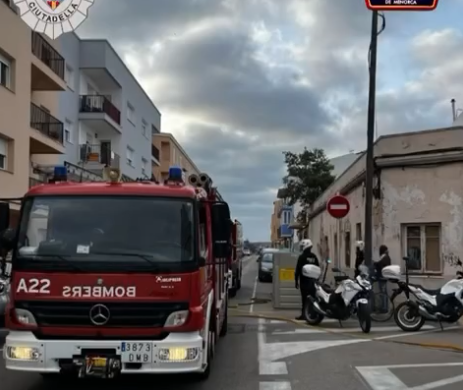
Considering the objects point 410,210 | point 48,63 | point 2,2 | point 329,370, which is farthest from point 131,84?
point 329,370

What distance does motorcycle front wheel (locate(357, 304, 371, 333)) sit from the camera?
1294 centimetres

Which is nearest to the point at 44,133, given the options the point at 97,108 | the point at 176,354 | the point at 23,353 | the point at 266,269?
the point at 97,108

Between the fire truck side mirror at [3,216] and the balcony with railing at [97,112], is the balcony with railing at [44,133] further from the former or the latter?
the fire truck side mirror at [3,216]

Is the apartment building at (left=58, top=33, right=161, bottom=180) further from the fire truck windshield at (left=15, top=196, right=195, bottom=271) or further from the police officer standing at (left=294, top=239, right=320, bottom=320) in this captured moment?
the fire truck windshield at (left=15, top=196, right=195, bottom=271)

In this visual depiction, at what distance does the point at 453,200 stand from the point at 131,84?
2989cm

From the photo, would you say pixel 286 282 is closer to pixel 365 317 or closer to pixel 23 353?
pixel 365 317

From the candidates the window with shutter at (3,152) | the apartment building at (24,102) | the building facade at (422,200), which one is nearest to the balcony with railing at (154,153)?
the apartment building at (24,102)

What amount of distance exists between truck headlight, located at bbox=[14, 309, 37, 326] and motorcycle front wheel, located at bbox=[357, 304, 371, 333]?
7.57m

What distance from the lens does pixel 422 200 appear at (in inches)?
648

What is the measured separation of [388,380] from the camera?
8.43 m

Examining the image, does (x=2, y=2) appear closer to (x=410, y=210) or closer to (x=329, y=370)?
(x=410, y=210)

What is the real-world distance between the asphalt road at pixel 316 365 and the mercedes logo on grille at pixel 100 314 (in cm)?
149

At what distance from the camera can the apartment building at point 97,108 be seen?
33.0 m

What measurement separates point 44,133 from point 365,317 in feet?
57.3
